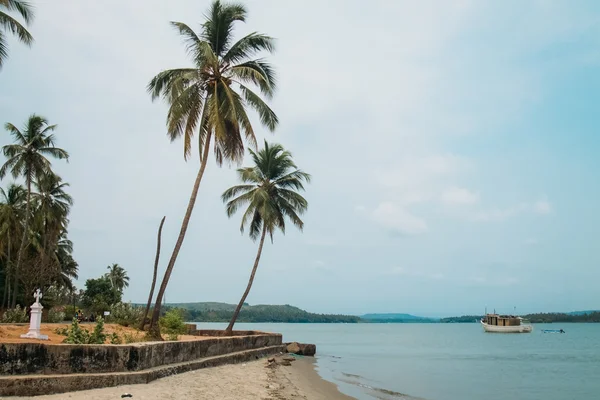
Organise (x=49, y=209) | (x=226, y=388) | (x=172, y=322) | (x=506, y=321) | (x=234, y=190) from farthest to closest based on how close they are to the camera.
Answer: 1. (x=506, y=321)
2. (x=49, y=209)
3. (x=234, y=190)
4. (x=172, y=322)
5. (x=226, y=388)

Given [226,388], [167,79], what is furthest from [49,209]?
[226,388]

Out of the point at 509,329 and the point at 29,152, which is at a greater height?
the point at 29,152

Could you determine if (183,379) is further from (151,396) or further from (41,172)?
(41,172)

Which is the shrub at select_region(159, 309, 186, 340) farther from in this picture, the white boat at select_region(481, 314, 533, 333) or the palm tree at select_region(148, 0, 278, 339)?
the white boat at select_region(481, 314, 533, 333)

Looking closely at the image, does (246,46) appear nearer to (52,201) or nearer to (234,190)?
(234,190)

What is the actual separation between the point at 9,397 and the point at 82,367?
1.57 meters

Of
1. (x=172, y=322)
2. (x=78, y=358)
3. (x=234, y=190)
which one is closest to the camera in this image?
(x=78, y=358)

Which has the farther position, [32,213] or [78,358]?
[32,213]

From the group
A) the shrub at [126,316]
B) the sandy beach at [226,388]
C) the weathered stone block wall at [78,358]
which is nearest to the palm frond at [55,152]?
the shrub at [126,316]

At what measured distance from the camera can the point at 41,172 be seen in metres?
30.1

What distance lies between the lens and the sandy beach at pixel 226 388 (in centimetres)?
962

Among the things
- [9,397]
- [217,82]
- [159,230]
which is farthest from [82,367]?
[217,82]

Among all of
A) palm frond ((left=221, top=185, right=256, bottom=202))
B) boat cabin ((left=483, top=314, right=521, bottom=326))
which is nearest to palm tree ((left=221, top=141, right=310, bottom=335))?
palm frond ((left=221, top=185, right=256, bottom=202))

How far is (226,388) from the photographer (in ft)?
40.2
